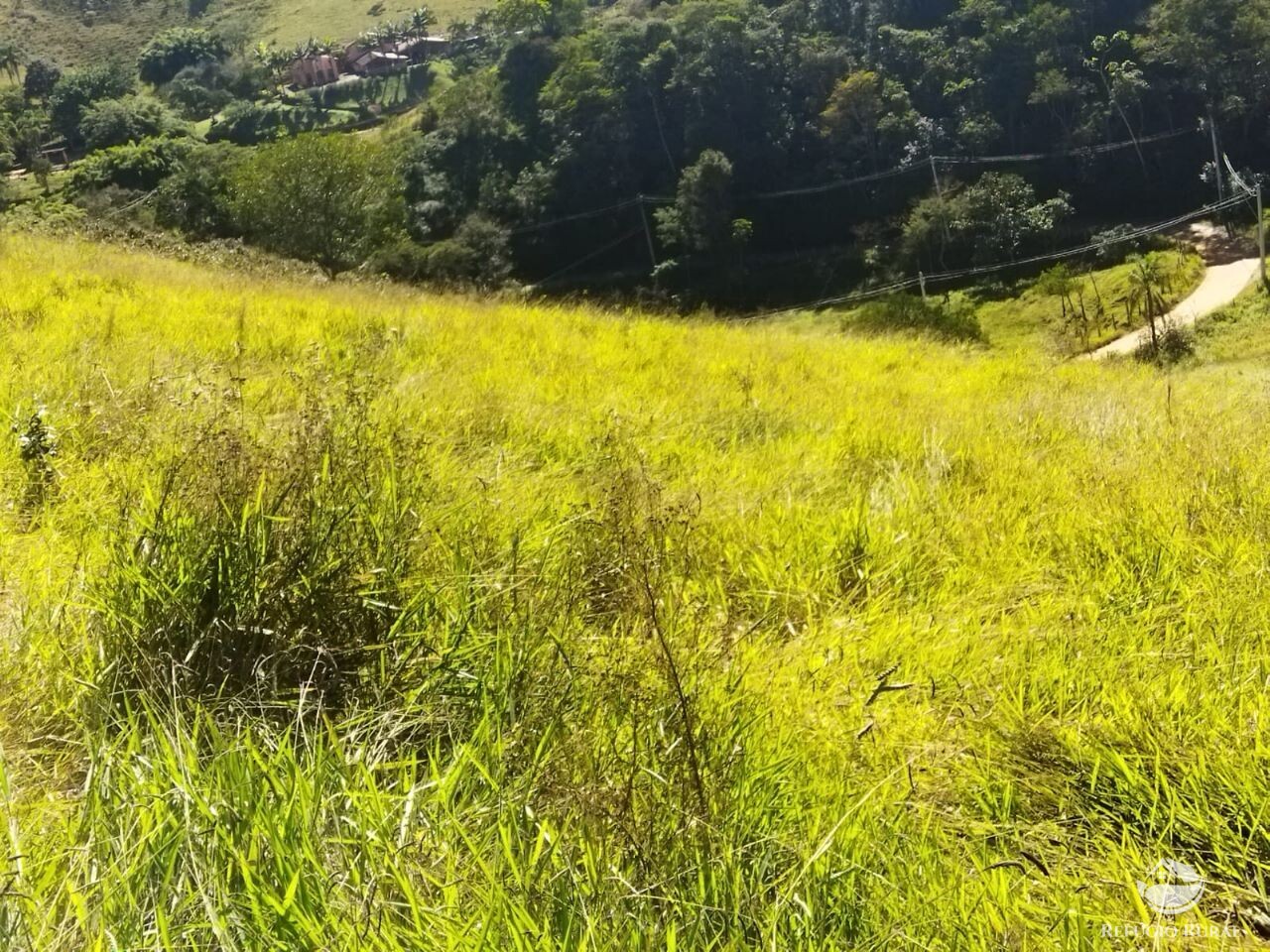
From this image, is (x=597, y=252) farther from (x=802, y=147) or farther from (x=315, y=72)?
(x=315, y=72)

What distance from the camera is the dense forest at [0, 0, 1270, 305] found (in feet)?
146

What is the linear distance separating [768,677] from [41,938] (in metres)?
1.32

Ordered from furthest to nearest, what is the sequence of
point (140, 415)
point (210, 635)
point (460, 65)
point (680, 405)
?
point (460, 65)
point (680, 405)
point (140, 415)
point (210, 635)

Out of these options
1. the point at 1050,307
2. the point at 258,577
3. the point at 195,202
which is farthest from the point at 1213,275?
the point at 195,202

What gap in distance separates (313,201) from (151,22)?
126 metres

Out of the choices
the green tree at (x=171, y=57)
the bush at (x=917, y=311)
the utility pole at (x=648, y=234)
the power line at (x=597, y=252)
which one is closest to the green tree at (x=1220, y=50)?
the bush at (x=917, y=311)

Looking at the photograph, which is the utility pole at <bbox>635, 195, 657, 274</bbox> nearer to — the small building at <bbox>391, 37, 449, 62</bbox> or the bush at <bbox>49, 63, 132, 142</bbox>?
the small building at <bbox>391, 37, 449, 62</bbox>

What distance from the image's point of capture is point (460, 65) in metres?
80.3

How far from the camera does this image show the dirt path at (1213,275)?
2914cm

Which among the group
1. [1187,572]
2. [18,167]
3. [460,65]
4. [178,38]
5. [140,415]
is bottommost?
[1187,572]

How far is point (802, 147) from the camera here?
5219cm

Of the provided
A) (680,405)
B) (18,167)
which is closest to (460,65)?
(18,167)

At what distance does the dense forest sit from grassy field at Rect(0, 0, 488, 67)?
65551 mm

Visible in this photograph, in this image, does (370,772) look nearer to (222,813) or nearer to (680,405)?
(222,813)
